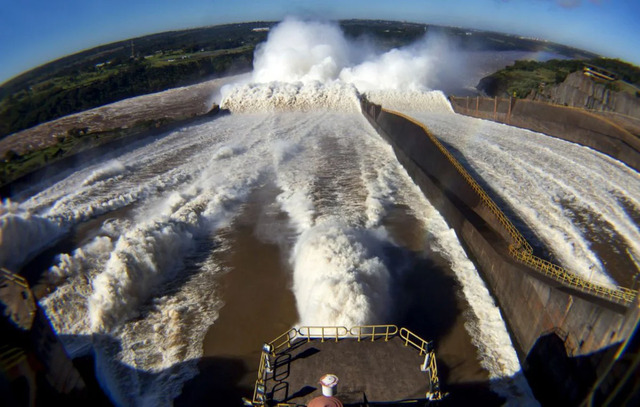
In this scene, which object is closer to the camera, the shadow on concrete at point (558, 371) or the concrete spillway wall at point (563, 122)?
the shadow on concrete at point (558, 371)

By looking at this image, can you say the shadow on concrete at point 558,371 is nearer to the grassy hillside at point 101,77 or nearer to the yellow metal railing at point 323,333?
the yellow metal railing at point 323,333

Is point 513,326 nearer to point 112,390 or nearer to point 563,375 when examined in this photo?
point 563,375

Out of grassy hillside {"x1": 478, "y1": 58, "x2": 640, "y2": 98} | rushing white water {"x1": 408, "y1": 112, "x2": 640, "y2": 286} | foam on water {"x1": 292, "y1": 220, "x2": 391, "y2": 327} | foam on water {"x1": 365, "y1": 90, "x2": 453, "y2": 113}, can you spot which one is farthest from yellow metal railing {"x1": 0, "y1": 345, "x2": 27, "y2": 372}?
grassy hillside {"x1": 478, "y1": 58, "x2": 640, "y2": 98}

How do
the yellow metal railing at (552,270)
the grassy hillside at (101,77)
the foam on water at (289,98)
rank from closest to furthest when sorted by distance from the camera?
the yellow metal railing at (552,270), the grassy hillside at (101,77), the foam on water at (289,98)

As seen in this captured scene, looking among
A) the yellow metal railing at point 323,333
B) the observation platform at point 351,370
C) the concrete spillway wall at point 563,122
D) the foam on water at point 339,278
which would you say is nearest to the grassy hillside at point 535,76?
the concrete spillway wall at point 563,122

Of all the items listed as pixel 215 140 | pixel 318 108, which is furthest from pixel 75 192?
pixel 318 108

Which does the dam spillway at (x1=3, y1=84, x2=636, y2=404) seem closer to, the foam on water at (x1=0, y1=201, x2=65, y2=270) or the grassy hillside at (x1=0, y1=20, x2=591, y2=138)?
the foam on water at (x1=0, y1=201, x2=65, y2=270)
